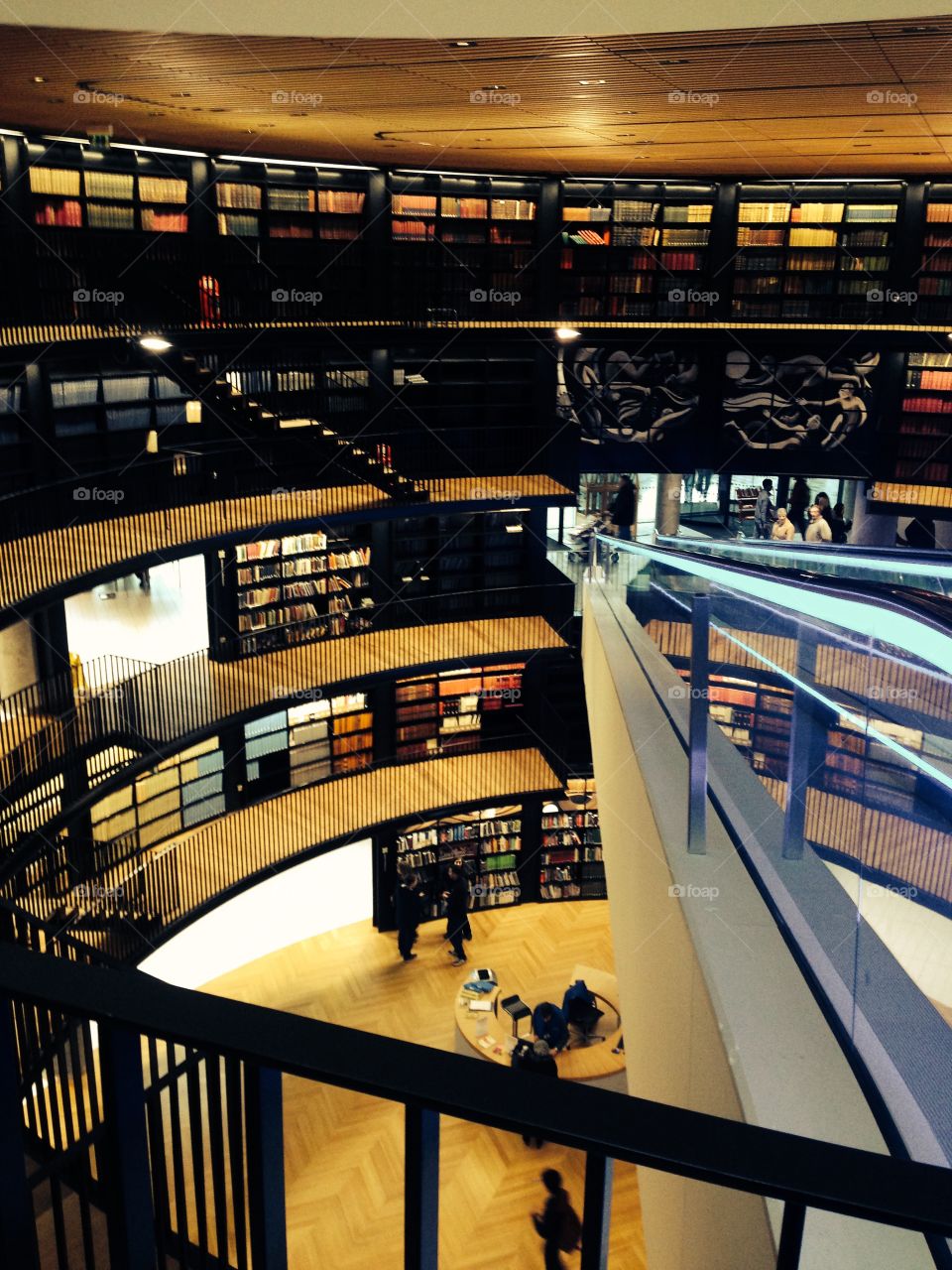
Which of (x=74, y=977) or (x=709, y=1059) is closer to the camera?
(x=74, y=977)

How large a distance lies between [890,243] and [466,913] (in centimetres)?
798

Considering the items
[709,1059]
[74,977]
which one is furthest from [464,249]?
[74,977]

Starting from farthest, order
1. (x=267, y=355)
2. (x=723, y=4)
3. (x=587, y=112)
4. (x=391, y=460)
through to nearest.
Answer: (x=391, y=460) < (x=267, y=355) < (x=587, y=112) < (x=723, y=4)

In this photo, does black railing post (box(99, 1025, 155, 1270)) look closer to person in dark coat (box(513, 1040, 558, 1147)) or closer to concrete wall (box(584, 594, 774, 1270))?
concrete wall (box(584, 594, 774, 1270))

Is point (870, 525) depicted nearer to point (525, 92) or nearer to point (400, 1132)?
point (400, 1132)

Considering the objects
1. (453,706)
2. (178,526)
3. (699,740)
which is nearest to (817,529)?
(453,706)

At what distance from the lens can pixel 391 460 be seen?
36.1 feet

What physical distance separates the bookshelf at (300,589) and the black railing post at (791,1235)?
9.84 m

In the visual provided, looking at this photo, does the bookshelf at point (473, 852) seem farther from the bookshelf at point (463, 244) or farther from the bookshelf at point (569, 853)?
the bookshelf at point (463, 244)

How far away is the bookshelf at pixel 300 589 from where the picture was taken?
415 inches

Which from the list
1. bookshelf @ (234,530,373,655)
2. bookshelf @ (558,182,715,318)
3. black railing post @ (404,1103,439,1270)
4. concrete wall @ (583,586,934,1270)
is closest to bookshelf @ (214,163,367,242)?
bookshelf @ (558,182,715,318)

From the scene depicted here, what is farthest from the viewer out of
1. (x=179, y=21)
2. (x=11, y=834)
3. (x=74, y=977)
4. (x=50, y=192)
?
(x=50, y=192)

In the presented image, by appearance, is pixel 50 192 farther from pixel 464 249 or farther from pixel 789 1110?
pixel 789 1110

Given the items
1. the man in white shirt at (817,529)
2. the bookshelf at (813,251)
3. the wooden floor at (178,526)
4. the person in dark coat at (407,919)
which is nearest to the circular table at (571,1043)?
the person in dark coat at (407,919)
